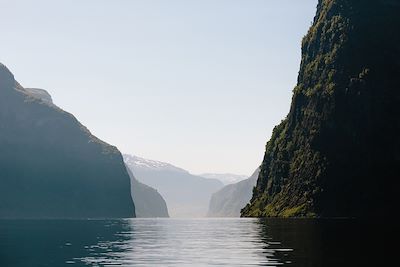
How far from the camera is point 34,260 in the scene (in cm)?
5753

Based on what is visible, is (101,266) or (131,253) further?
(131,253)

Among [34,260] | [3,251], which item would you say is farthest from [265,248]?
[3,251]

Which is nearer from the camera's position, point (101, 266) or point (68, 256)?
point (101, 266)

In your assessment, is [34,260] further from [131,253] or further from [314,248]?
[314,248]

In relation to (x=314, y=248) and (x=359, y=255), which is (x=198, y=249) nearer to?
(x=314, y=248)

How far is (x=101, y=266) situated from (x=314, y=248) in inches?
982

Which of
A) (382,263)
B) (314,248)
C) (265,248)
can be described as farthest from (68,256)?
(382,263)

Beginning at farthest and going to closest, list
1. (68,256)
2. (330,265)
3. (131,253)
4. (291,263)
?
(131,253), (68,256), (291,263), (330,265)

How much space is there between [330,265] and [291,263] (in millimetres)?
4196

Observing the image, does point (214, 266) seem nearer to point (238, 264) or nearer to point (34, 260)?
point (238, 264)

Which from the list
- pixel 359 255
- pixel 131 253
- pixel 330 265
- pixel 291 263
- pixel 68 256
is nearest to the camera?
pixel 330 265

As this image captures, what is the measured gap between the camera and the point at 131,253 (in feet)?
221

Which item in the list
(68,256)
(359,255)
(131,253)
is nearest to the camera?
(359,255)

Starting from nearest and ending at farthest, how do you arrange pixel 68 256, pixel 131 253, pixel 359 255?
1. pixel 359 255
2. pixel 68 256
3. pixel 131 253
